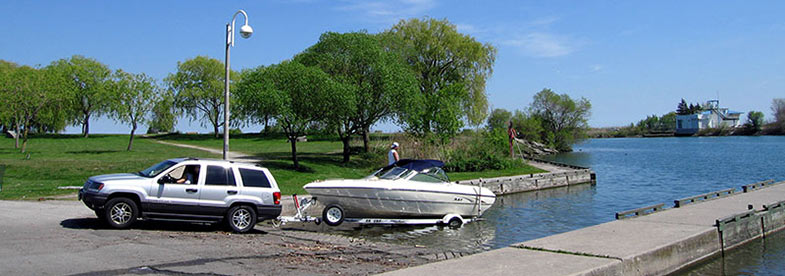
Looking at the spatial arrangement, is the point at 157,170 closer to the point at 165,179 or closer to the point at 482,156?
the point at 165,179

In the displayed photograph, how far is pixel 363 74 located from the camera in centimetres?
3841

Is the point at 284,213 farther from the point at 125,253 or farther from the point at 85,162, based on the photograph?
the point at 85,162

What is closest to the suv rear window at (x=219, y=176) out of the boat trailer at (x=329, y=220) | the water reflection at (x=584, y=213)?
the boat trailer at (x=329, y=220)

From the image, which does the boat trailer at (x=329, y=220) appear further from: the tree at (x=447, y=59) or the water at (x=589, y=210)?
the tree at (x=447, y=59)

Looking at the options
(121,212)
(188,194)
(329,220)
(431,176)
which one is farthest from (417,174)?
(121,212)

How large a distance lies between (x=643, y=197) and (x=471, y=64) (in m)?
27.2

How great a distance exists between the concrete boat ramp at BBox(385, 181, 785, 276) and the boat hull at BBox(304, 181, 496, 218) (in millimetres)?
4987

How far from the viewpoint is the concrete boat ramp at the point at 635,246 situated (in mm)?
8969

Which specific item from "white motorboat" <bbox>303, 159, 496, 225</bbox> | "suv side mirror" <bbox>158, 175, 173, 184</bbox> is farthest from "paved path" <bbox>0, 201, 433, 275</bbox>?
"white motorboat" <bbox>303, 159, 496, 225</bbox>

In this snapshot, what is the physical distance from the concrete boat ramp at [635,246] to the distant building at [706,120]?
182 m

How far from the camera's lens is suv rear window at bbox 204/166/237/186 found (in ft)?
44.6

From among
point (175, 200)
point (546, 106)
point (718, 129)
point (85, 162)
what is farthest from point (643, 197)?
point (718, 129)

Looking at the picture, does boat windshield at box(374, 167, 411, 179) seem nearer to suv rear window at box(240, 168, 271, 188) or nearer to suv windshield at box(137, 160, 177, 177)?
suv rear window at box(240, 168, 271, 188)

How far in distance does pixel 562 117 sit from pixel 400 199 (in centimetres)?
7940
